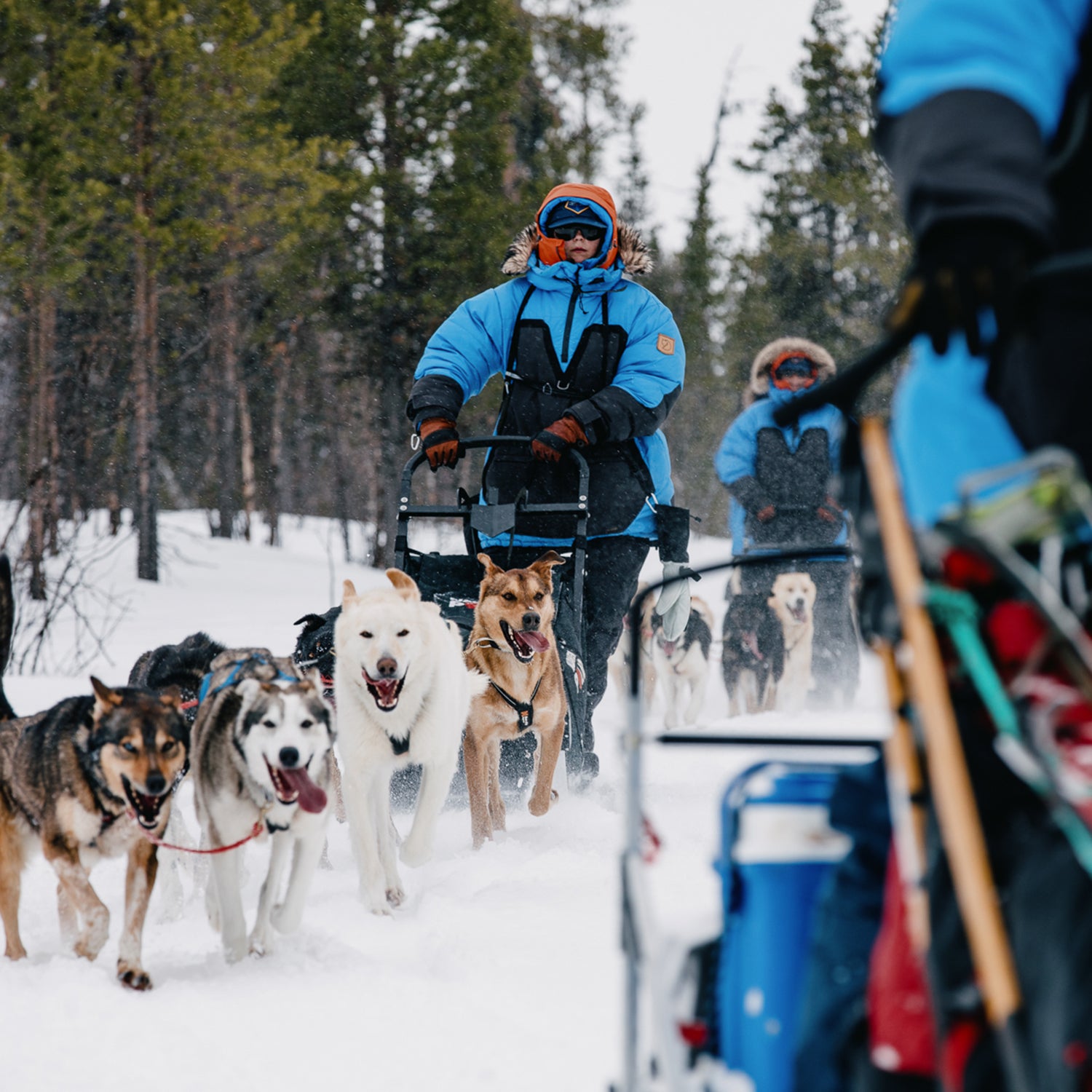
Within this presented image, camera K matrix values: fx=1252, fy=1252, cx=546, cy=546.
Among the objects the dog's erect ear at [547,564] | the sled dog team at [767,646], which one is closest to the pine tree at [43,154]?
the sled dog team at [767,646]

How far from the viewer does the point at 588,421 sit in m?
4.78

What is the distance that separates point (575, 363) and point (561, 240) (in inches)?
19.2

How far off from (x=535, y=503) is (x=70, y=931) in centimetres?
246

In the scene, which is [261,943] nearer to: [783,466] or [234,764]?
[234,764]

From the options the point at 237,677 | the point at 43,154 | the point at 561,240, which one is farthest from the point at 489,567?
the point at 43,154

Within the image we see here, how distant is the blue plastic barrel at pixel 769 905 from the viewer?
1.28 meters

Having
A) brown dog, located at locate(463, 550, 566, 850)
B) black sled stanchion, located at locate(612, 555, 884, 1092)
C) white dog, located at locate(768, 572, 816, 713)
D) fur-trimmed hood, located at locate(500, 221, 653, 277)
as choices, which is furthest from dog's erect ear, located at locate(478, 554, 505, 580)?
white dog, located at locate(768, 572, 816, 713)

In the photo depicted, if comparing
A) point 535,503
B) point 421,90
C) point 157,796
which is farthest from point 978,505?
point 421,90

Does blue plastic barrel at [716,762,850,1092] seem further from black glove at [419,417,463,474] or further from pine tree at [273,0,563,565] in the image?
pine tree at [273,0,563,565]

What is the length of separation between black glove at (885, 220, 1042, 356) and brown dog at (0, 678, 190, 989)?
2737 mm

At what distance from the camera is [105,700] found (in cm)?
337

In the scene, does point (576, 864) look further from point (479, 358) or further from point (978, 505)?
point (978, 505)

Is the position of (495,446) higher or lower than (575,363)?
lower

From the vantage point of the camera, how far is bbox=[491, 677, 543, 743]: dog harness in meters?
4.96
